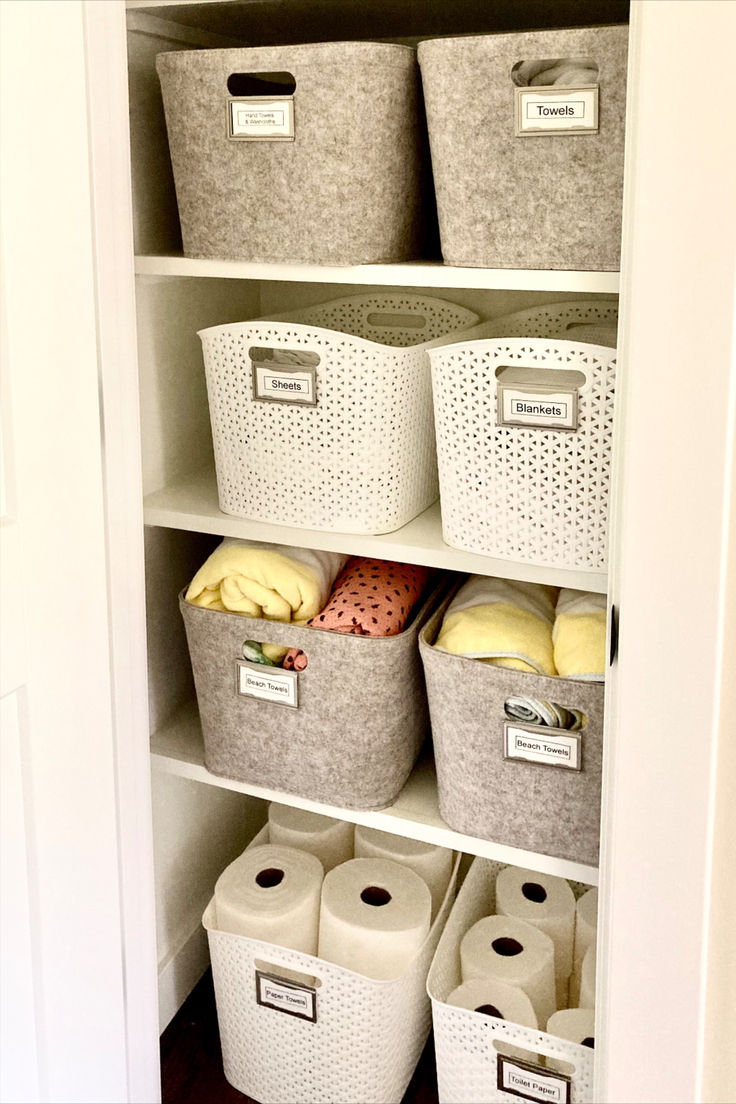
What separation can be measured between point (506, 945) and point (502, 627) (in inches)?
18.9

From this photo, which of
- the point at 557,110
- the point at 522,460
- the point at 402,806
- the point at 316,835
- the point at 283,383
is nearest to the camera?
the point at 557,110

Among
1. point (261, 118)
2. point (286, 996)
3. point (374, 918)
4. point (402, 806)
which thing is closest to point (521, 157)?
point (261, 118)

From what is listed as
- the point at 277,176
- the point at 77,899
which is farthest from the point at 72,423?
the point at 77,899

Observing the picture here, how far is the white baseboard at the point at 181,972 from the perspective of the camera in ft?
5.03

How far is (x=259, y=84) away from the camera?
127 centimetres

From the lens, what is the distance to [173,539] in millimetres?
1460

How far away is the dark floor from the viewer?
1.42m

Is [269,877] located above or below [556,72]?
below

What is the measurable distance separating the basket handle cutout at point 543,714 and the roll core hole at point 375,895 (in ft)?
1.34

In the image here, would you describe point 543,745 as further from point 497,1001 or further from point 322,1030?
point 322,1030

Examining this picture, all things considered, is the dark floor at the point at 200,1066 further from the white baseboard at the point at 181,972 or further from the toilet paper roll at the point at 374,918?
the toilet paper roll at the point at 374,918

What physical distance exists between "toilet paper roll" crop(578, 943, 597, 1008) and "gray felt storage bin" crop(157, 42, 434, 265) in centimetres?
92

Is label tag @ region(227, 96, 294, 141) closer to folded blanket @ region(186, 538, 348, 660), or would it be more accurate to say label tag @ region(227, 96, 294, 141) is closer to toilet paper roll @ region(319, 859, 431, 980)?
folded blanket @ region(186, 538, 348, 660)

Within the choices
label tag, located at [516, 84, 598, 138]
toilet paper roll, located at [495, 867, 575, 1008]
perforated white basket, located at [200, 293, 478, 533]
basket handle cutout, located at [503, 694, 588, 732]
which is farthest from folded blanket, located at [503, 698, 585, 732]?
label tag, located at [516, 84, 598, 138]
